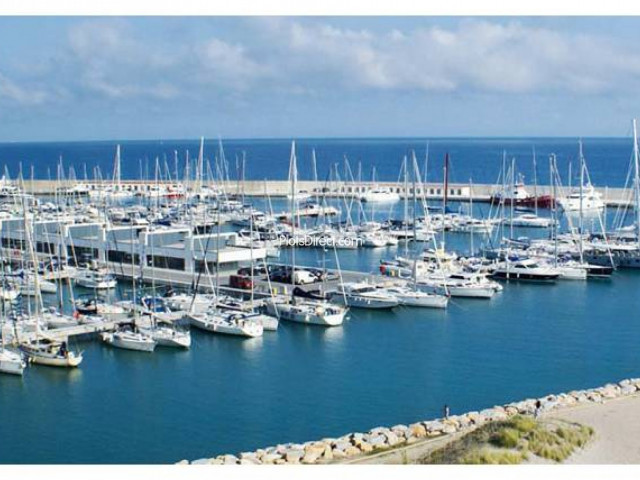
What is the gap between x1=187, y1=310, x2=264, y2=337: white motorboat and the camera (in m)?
22.5

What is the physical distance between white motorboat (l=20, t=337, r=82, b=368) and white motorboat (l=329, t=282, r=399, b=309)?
342 inches

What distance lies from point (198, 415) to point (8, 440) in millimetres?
3490

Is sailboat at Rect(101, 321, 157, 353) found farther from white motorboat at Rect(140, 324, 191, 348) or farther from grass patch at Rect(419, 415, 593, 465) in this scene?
grass patch at Rect(419, 415, 593, 465)

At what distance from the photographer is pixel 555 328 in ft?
80.4

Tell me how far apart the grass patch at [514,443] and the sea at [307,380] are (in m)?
4.07

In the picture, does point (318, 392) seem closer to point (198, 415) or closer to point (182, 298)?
point (198, 415)

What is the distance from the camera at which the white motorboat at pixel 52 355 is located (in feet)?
64.8

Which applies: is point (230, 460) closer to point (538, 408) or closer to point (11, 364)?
point (538, 408)

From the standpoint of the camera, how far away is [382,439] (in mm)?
13531

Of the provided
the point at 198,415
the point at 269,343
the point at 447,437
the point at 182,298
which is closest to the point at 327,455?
the point at 447,437

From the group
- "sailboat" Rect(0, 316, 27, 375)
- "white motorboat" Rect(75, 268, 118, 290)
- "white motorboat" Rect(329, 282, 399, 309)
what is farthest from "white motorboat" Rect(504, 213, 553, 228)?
"sailboat" Rect(0, 316, 27, 375)

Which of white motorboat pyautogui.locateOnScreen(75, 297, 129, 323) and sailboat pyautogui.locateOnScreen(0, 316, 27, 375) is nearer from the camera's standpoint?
sailboat pyautogui.locateOnScreen(0, 316, 27, 375)

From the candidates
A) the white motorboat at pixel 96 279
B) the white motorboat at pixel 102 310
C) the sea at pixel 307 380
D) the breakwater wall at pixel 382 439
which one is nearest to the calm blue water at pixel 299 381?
the sea at pixel 307 380

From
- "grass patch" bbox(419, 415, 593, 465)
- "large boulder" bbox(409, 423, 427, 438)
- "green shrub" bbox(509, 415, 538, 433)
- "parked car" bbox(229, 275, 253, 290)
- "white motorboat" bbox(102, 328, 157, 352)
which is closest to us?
"grass patch" bbox(419, 415, 593, 465)
